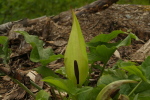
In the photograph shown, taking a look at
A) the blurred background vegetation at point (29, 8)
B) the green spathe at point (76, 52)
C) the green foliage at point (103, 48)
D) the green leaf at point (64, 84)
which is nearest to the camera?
the green leaf at point (64, 84)

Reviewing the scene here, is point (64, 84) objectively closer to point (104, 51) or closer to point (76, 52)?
point (76, 52)

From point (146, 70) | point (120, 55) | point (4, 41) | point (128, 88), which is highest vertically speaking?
point (4, 41)

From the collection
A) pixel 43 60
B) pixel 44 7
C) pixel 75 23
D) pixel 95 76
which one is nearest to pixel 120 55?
pixel 95 76

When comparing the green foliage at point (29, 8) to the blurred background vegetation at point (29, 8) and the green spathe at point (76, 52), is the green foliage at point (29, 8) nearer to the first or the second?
the blurred background vegetation at point (29, 8)

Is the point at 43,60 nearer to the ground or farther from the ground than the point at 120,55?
farther from the ground

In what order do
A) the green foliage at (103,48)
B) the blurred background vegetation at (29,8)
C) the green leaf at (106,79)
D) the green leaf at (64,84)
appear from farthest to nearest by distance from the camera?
1. the blurred background vegetation at (29,8)
2. the green foliage at (103,48)
3. the green leaf at (106,79)
4. the green leaf at (64,84)

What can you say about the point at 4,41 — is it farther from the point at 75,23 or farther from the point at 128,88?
the point at 128,88

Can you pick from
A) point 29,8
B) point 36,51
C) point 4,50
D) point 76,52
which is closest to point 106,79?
point 76,52

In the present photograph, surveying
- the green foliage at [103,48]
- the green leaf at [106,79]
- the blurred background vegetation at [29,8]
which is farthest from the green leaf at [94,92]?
the blurred background vegetation at [29,8]
